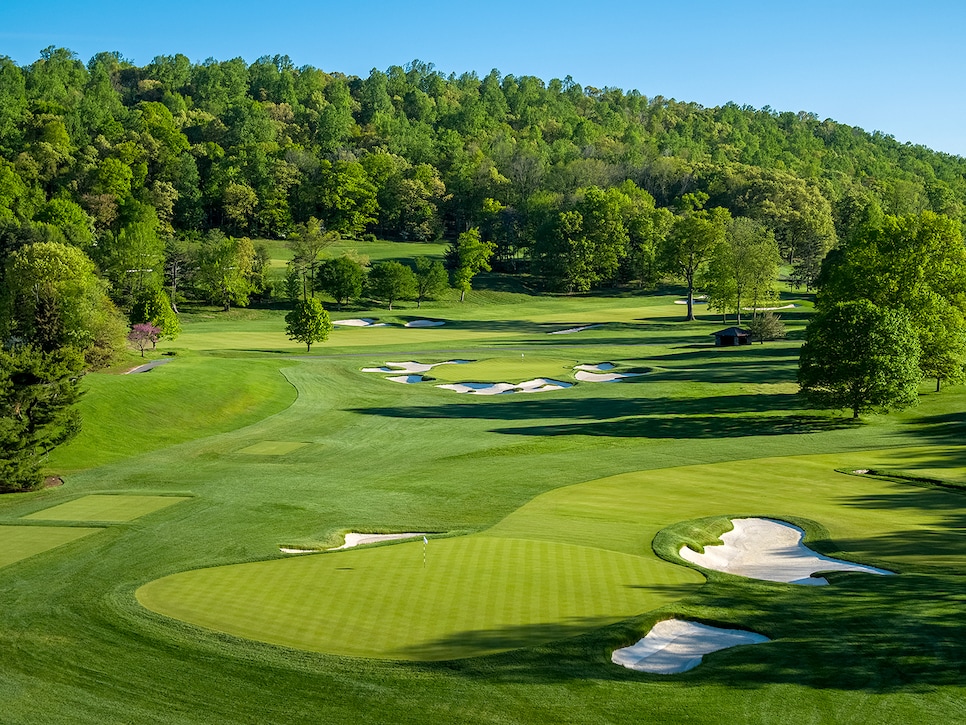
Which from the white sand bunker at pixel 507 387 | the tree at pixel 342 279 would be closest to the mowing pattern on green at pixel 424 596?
the white sand bunker at pixel 507 387

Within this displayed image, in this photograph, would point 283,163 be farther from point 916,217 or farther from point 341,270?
point 916,217

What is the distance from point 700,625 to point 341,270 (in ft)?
310

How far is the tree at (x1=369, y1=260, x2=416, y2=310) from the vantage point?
4370 inches

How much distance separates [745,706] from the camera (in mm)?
15188

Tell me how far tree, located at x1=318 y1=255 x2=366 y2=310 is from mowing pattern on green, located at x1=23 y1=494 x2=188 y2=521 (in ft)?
248

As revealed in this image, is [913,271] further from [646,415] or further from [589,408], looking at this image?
[589,408]

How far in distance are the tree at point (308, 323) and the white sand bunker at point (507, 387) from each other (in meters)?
16.8

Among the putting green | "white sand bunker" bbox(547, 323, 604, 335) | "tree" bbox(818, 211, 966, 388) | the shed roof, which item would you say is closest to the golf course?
the putting green

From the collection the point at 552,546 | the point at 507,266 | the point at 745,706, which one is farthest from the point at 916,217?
the point at 507,266

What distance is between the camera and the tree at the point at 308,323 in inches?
2881

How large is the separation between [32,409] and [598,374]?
127 ft

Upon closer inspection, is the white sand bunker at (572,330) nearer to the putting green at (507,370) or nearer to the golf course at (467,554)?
the putting green at (507,370)

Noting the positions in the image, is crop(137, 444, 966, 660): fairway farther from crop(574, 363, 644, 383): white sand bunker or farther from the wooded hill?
the wooded hill

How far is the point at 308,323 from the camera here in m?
73.1
